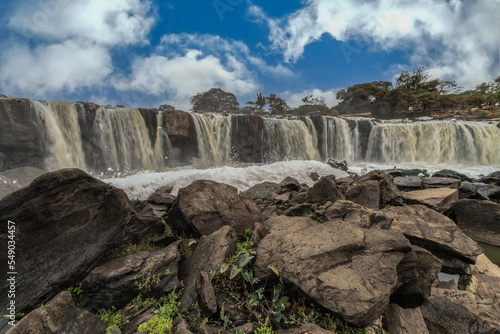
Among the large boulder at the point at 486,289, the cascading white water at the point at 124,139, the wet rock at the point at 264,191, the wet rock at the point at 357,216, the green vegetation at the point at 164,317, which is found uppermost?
the cascading white water at the point at 124,139

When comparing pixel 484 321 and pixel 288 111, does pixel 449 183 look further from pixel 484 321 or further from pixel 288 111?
pixel 288 111

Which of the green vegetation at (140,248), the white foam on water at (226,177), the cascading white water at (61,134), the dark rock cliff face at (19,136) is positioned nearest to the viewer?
the green vegetation at (140,248)

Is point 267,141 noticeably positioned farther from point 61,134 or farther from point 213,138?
point 61,134

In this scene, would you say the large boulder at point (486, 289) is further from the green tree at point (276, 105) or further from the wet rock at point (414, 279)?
the green tree at point (276, 105)

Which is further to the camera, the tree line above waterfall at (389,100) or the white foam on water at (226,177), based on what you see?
the tree line above waterfall at (389,100)

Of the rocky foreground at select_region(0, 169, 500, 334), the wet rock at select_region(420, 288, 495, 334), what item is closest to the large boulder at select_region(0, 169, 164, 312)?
the rocky foreground at select_region(0, 169, 500, 334)

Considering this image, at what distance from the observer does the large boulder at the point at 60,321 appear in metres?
1.89

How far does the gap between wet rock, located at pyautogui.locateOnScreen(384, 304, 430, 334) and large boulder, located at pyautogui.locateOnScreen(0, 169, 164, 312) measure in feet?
13.4

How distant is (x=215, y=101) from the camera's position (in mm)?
51875

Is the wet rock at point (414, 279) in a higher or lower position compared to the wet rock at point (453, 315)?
higher

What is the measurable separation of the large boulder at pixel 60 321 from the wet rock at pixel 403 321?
143 inches

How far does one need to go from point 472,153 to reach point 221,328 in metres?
27.0

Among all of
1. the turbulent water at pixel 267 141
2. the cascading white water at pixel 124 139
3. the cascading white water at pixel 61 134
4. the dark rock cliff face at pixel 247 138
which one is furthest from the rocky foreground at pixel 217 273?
the dark rock cliff face at pixel 247 138

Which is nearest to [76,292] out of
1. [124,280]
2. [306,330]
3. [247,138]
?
[124,280]
